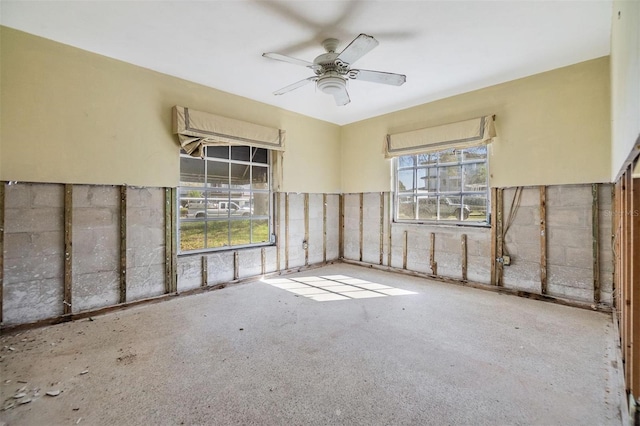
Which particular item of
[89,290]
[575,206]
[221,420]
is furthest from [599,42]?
[89,290]

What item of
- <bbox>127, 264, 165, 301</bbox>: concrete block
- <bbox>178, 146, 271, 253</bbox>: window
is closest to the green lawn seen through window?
<bbox>178, 146, 271, 253</bbox>: window

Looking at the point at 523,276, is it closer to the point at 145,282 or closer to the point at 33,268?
the point at 145,282

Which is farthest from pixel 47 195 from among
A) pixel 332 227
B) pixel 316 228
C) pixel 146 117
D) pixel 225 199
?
pixel 332 227

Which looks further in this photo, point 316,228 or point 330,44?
point 316,228

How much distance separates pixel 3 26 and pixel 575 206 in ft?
20.9

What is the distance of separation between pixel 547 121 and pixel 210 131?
4425mm

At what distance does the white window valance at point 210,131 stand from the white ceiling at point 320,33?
1.72ft

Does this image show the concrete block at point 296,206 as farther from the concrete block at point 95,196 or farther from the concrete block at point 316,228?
the concrete block at point 95,196

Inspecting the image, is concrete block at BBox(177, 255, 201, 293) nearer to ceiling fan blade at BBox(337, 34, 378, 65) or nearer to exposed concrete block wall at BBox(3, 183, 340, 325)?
exposed concrete block wall at BBox(3, 183, 340, 325)

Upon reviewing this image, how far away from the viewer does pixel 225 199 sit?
4473 millimetres

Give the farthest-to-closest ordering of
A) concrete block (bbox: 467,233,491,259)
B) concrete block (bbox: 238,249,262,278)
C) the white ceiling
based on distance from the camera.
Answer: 1. concrete block (bbox: 238,249,262,278)
2. concrete block (bbox: 467,233,491,259)
3. the white ceiling

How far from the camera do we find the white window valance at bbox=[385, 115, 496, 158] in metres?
4.05

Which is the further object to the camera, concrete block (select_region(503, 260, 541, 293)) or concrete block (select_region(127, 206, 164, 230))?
concrete block (select_region(503, 260, 541, 293))

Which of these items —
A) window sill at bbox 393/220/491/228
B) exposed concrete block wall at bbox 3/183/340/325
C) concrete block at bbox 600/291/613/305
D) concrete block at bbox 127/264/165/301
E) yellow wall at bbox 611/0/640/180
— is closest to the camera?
yellow wall at bbox 611/0/640/180
